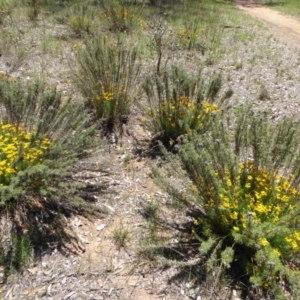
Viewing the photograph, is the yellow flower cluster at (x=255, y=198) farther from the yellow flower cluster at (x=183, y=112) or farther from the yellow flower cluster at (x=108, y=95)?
the yellow flower cluster at (x=108, y=95)

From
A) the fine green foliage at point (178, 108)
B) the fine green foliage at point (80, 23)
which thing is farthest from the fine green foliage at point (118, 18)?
the fine green foliage at point (178, 108)

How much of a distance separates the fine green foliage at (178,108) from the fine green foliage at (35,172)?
0.98m

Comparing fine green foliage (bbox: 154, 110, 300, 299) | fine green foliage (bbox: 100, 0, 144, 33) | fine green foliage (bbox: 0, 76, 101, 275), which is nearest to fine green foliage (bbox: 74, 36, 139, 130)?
fine green foliage (bbox: 0, 76, 101, 275)

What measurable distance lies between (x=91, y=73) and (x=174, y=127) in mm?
1313

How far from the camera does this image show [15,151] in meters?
3.04

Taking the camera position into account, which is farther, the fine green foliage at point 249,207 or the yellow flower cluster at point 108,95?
the yellow flower cluster at point 108,95

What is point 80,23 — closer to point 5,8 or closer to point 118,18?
point 118,18

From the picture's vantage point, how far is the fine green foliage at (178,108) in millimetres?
4066

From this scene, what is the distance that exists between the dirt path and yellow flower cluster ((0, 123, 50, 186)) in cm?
791

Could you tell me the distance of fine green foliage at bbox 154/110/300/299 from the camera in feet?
8.39

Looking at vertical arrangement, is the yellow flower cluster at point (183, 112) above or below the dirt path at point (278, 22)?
above

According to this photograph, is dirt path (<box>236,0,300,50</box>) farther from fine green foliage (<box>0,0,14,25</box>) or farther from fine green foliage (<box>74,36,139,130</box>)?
fine green foliage (<box>0,0,14,25</box>)

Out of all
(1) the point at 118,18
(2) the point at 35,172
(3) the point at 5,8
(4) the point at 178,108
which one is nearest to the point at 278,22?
(1) the point at 118,18

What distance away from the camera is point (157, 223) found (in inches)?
127
